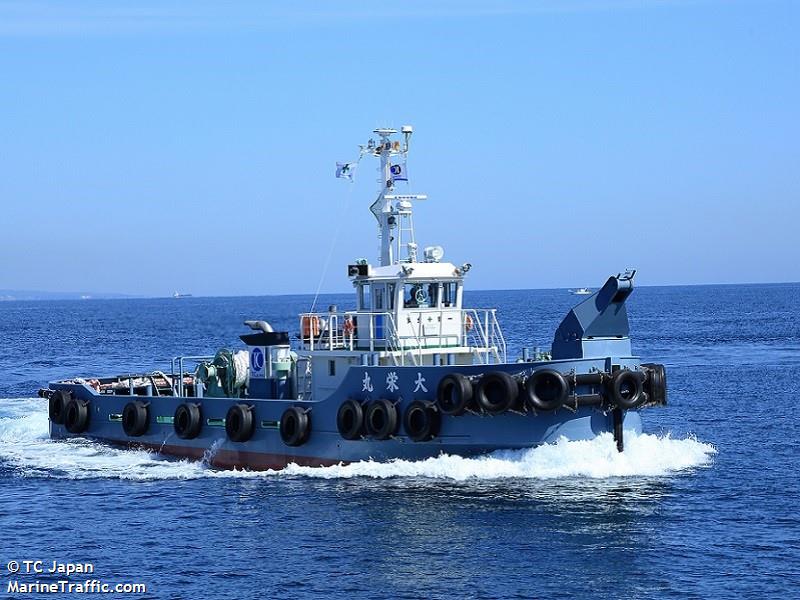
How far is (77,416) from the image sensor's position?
105 ft

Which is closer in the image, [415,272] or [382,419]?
[382,419]

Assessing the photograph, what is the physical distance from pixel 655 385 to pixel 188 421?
11440 mm

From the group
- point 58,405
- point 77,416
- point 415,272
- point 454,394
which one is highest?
point 415,272

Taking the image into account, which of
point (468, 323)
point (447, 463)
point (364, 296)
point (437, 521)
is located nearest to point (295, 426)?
point (364, 296)

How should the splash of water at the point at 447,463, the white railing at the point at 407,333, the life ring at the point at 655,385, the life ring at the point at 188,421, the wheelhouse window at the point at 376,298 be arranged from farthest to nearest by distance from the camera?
the life ring at the point at 188,421, the wheelhouse window at the point at 376,298, the white railing at the point at 407,333, the life ring at the point at 655,385, the splash of water at the point at 447,463

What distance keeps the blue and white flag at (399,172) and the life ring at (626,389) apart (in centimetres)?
706

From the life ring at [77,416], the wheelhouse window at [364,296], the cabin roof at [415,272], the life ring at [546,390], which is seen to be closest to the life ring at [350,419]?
the wheelhouse window at [364,296]

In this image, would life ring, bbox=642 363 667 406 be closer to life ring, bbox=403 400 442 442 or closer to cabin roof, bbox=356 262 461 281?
life ring, bbox=403 400 442 442

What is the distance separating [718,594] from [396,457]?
9.09 metres

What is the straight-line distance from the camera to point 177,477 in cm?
2725

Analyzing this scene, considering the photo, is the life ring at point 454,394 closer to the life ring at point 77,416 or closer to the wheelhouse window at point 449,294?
the wheelhouse window at point 449,294

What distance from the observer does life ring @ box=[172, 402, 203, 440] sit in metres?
28.7

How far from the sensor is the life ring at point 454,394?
23766 millimetres

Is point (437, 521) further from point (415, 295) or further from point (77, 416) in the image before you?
point (77, 416)
